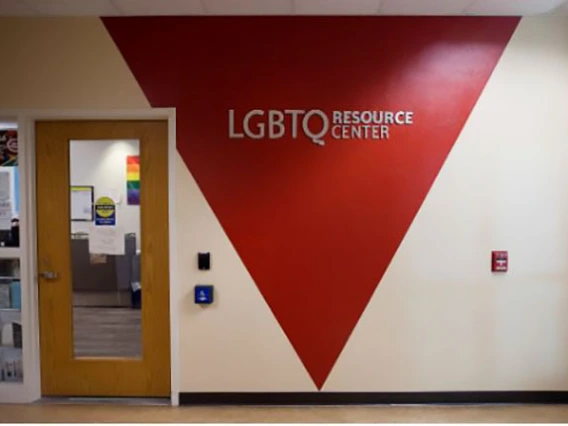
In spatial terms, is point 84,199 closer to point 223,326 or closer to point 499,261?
point 223,326

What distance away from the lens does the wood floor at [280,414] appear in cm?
289

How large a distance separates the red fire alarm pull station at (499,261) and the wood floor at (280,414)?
1.00 meters

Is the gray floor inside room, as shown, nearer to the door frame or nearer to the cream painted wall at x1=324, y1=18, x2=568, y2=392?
the door frame

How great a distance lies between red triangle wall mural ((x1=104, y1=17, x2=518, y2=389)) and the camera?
3010 millimetres

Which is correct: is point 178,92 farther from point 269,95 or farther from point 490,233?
point 490,233

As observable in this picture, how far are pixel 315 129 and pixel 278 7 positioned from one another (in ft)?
2.78

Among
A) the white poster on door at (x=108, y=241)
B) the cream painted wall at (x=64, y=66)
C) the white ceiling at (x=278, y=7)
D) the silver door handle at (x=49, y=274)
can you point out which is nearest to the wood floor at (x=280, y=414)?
the silver door handle at (x=49, y=274)

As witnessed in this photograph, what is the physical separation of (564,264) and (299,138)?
211 cm

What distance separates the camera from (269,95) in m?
3.03

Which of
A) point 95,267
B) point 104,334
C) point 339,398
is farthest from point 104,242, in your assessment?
point 339,398

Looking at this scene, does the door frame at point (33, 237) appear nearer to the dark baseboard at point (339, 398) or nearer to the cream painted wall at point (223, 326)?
the cream painted wall at point (223, 326)

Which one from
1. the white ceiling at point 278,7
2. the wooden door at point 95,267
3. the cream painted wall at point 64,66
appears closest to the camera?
the white ceiling at point 278,7

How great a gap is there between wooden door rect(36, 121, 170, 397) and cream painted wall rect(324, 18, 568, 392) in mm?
1389

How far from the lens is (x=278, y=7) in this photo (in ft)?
9.44
